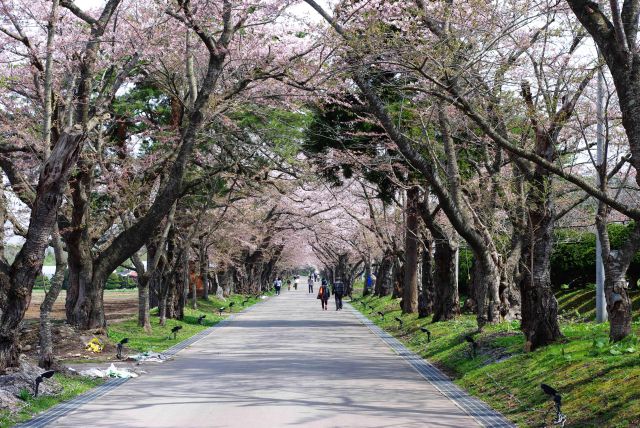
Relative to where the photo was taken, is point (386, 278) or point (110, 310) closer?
point (110, 310)

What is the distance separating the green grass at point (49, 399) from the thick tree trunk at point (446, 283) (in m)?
13.0

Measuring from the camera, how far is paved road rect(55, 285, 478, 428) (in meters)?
9.55

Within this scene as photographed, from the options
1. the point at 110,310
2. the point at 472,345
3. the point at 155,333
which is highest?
the point at 110,310

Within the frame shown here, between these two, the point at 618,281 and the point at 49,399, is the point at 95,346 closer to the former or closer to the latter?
the point at 49,399

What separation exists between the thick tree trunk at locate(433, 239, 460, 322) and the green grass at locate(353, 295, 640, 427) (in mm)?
5969

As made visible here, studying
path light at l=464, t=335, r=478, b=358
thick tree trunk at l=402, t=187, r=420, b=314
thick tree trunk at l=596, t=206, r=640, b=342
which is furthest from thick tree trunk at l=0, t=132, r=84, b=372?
thick tree trunk at l=402, t=187, r=420, b=314

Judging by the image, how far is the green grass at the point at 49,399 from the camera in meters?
9.42

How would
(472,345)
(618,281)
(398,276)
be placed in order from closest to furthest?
(618,281) < (472,345) < (398,276)

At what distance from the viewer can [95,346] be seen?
1761 centimetres

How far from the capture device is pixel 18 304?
11961 millimetres

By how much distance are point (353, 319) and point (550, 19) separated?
22.3 meters

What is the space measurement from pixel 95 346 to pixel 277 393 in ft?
23.6

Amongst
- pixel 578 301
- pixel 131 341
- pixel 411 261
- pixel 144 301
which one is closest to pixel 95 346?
pixel 131 341

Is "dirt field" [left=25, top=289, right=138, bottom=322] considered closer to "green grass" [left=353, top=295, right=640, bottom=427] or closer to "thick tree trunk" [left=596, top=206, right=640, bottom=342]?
"green grass" [left=353, top=295, right=640, bottom=427]
